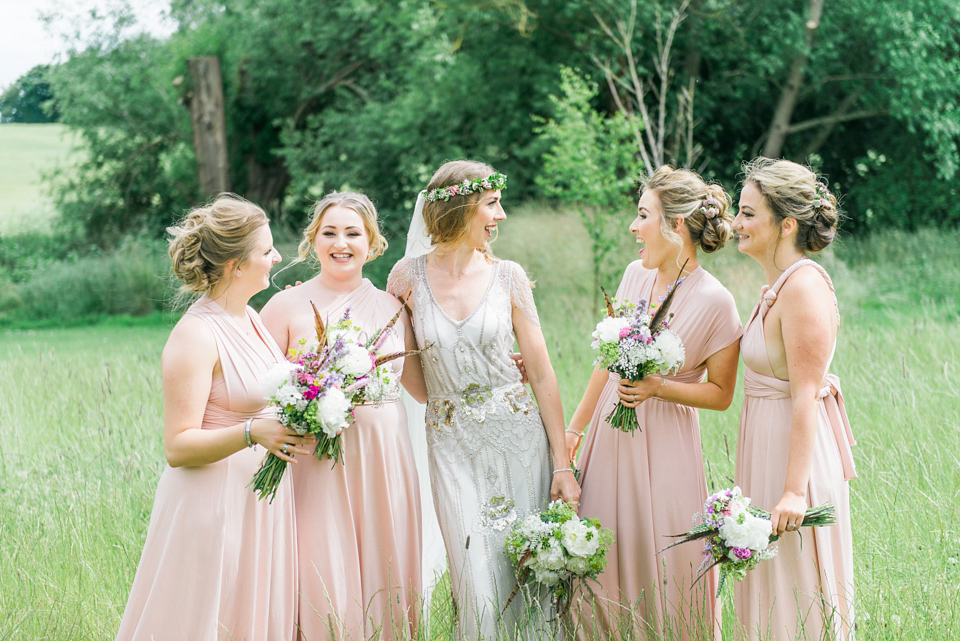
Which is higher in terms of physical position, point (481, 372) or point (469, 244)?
point (469, 244)

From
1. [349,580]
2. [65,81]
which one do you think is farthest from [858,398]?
[65,81]

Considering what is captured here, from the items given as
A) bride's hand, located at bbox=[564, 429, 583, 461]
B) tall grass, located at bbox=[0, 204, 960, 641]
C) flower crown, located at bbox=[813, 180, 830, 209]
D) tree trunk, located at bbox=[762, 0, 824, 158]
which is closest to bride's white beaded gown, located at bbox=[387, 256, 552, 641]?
bride's hand, located at bbox=[564, 429, 583, 461]

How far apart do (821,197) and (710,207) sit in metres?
0.52

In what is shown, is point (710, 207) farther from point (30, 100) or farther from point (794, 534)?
point (30, 100)

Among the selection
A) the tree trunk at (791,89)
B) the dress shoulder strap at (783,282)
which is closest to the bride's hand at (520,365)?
the dress shoulder strap at (783,282)

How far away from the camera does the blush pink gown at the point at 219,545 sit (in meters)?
3.12

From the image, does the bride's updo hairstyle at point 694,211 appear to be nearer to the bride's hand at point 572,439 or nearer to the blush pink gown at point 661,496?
the blush pink gown at point 661,496

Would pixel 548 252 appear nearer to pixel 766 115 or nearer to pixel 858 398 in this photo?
pixel 858 398

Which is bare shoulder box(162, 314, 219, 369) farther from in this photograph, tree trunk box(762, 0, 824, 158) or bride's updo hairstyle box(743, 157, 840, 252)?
tree trunk box(762, 0, 824, 158)

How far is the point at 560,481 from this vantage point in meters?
3.85

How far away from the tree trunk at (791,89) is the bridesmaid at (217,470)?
624 inches

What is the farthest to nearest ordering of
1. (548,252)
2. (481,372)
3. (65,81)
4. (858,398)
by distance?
1. (65,81)
2. (548,252)
3. (858,398)
4. (481,372)

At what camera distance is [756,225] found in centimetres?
333

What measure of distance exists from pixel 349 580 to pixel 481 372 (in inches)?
43.8
